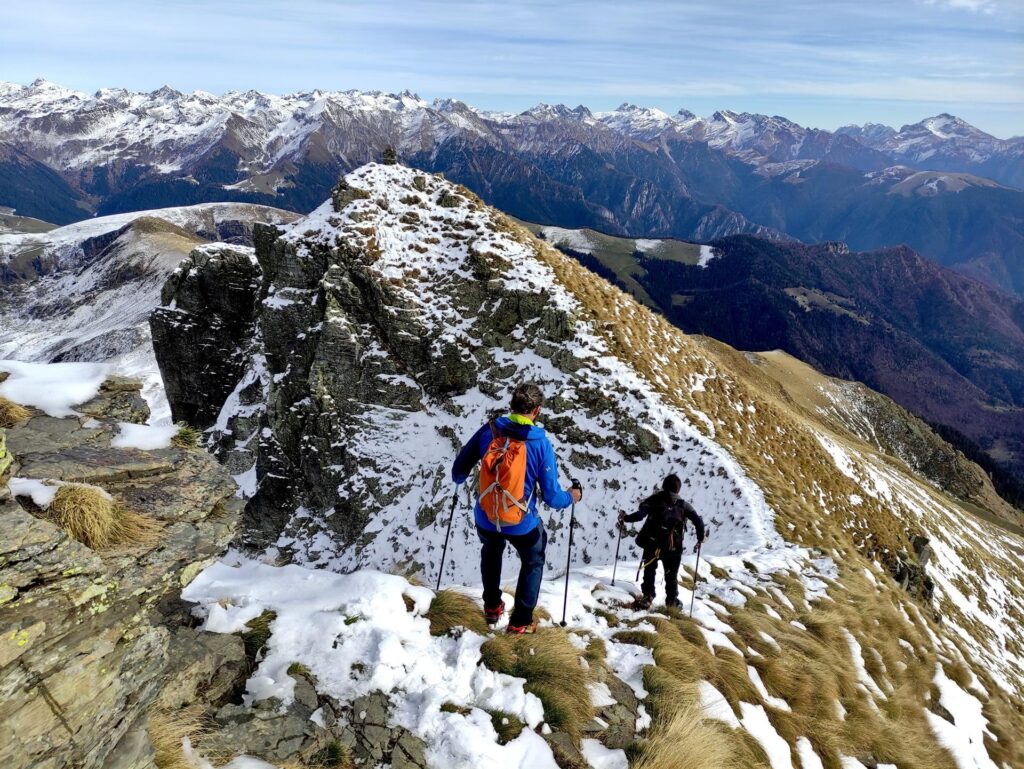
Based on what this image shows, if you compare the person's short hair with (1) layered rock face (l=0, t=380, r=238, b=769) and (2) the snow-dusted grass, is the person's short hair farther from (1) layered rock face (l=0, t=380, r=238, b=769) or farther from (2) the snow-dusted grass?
(2) the snow-dusted grass

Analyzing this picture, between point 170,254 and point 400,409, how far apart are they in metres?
183

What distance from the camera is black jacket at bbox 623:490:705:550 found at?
35.9 feet

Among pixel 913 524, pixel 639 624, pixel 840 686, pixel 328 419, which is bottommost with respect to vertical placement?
pixel 913 524

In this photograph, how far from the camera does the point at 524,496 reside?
7.26 m

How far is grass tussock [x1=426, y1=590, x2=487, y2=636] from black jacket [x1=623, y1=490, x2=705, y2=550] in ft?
14.5

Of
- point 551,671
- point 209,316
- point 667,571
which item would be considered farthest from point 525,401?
point 209,316

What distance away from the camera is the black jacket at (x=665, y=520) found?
1095 cm

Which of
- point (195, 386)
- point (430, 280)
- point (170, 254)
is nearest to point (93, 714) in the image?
point (430, 280)

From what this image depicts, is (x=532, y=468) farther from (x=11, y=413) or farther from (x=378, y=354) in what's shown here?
(x=378, y=354)

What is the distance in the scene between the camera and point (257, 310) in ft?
117

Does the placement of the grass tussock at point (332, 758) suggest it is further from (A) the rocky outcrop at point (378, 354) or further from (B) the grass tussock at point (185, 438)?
(A) the rocky outcrop at point (378, 354)

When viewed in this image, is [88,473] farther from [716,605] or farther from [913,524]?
[913,524]

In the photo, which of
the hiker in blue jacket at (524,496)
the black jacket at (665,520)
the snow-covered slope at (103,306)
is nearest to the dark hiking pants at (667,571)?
the black jacket at (665,520)

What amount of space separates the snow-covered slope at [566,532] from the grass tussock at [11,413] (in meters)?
3.35
